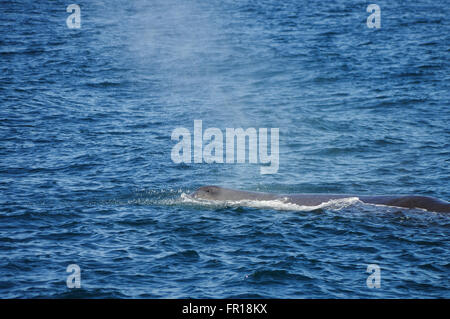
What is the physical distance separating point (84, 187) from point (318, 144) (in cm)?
1348

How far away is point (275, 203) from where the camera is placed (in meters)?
25.1

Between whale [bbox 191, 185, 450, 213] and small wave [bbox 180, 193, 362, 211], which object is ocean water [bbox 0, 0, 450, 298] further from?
whale [bbox 191, 185, 450, 213]

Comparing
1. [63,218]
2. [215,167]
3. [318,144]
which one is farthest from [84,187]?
[318,144]

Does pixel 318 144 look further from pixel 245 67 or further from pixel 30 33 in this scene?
pixel 30 33

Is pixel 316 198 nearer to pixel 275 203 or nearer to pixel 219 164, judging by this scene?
pixel 275 203

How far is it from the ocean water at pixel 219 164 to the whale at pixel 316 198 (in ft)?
1.69

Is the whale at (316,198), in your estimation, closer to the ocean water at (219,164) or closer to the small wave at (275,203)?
the small wave at (275,203)

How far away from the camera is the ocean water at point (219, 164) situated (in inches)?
754

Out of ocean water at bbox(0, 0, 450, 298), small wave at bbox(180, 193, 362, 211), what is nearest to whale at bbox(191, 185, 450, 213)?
small wave at bbox(180, 193, 362, 211)

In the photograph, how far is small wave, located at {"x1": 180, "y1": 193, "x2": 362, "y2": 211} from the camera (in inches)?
954

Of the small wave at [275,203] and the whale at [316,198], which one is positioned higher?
the whale at [316,198]

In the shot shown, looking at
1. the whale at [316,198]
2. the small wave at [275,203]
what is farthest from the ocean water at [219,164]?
the whale at [316,198]

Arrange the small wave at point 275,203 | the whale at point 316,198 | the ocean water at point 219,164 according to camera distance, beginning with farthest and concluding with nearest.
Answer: the small wave at point 275,203, the whale at point 316,198, the ocean water at point 219,164

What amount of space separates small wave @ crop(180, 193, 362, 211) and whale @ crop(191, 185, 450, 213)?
16 centimetres
